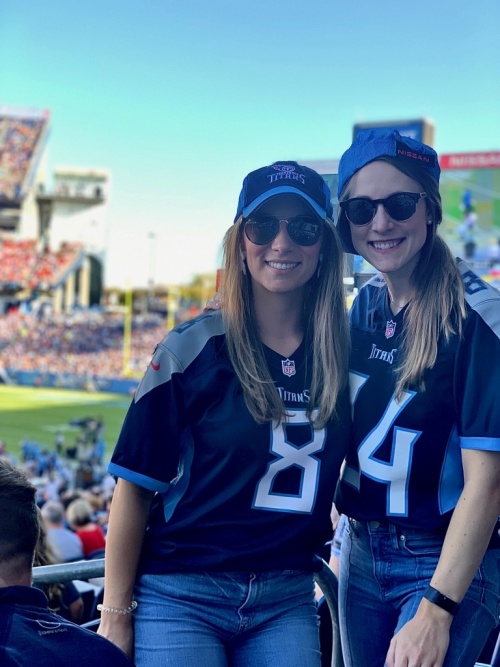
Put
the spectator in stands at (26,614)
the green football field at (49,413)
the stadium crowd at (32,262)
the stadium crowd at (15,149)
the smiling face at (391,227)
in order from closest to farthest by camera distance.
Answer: the spectator in stands at (26,614), the smiling face at (391,227), the green football field at (49,413), the stadium crowd at (32,262), the stadium crowd at (15,149)

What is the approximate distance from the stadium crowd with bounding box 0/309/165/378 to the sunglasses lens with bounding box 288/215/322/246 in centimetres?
3439

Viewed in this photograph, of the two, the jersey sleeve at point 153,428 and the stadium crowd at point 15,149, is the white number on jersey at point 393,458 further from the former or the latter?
the stadium crowd at point 15,149

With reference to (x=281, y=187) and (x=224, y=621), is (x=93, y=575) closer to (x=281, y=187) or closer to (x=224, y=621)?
(x=224, y=621)

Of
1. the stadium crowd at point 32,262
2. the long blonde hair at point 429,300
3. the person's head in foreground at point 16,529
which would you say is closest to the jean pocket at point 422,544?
the long blonde hair at point 429,300

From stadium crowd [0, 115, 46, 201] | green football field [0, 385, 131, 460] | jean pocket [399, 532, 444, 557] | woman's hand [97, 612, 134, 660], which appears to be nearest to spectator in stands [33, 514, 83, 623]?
woman's hand [97, 612, 134, 660]

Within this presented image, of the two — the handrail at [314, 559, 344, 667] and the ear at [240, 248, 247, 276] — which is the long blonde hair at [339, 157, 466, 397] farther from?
the handrail at [314, 559, 344, 667]

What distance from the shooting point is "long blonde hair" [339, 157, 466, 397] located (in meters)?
1.69

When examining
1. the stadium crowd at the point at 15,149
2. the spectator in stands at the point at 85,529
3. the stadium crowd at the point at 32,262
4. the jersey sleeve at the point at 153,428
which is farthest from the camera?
the stadium crowd at the point at 15,149

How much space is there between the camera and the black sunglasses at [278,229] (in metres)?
1.85

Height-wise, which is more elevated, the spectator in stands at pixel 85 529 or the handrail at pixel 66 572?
the handrail at pixel 66 572

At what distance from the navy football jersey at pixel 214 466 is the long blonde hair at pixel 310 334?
3 centimetres

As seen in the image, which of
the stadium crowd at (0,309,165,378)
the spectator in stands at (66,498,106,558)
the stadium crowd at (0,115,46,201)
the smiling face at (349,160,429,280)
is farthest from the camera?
the stadium crowd at (0,115,46,201)

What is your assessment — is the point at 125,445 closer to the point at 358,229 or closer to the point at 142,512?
the point at 142,512

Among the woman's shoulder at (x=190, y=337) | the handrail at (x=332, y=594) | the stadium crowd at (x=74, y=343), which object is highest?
the woman's shoulder at (x=190, y=337)
